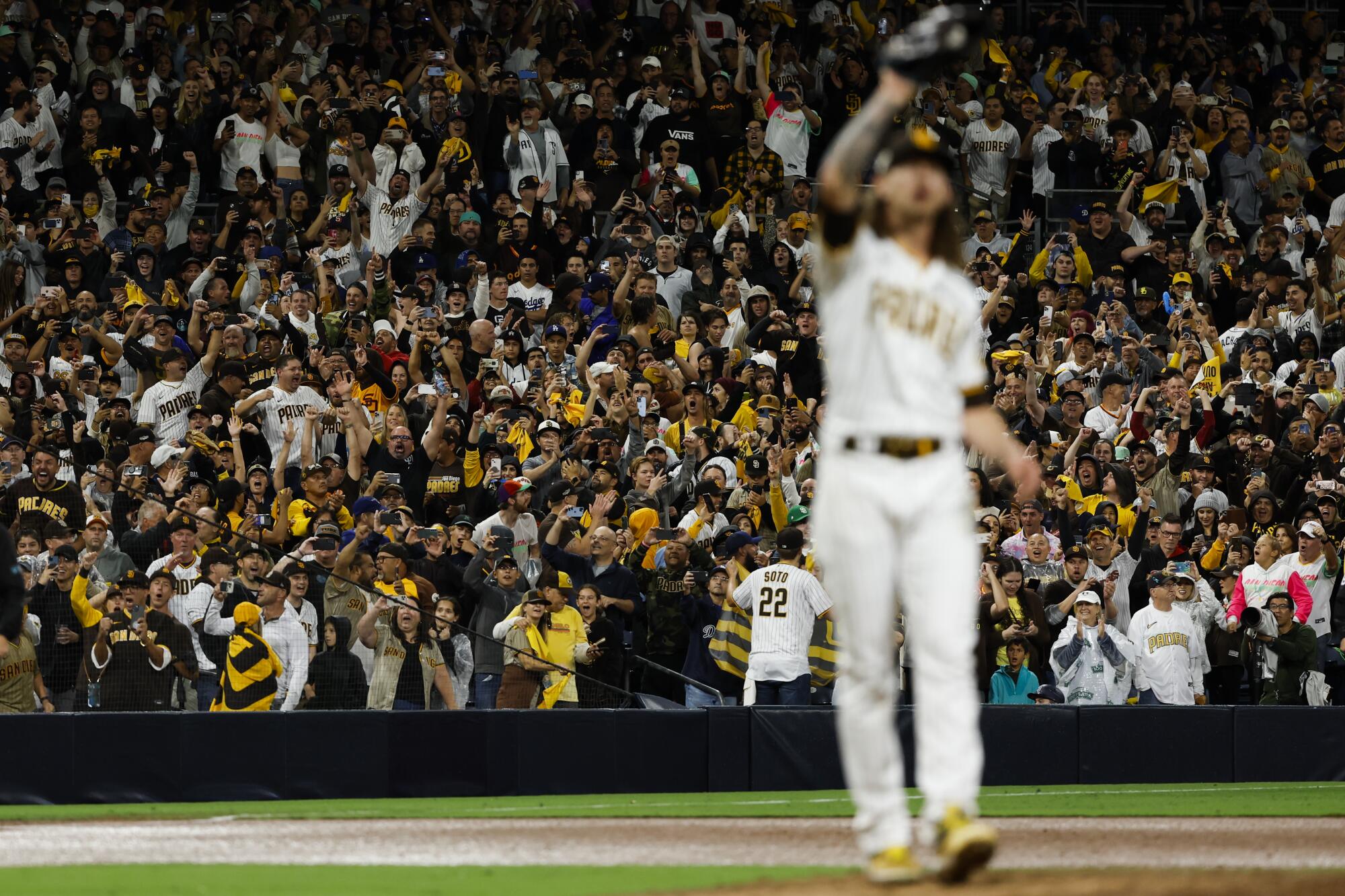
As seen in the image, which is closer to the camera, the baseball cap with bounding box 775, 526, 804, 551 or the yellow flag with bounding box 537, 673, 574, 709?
the yellow flag with bounding box 537, 673, 574, 709

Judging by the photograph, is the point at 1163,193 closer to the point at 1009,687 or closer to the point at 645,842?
the point at 1009,687

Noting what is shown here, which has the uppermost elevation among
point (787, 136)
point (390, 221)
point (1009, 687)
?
point (787, 136)

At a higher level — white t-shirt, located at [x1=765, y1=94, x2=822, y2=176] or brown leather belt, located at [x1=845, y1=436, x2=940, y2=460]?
white t-shirt, located at [x1=765, y1=94, x2=822, y2=176]

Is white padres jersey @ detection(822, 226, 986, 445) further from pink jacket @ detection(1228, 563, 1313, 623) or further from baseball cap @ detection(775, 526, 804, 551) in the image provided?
pink jacket @ detection(1228, 563, 1313, 623)

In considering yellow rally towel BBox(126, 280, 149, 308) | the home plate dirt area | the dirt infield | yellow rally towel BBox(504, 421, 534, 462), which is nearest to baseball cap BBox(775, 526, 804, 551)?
yellow rally towel BBox(504, 421, 534, 462)

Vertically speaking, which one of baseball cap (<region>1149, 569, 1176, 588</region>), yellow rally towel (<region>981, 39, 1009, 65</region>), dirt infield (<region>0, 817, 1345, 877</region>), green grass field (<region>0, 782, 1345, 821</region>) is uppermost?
yellow rally towel (<region>981, 39, 1009, 65</region>)

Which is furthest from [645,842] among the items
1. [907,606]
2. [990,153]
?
[990,153]

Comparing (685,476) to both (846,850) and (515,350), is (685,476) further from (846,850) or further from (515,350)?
(846,850)
